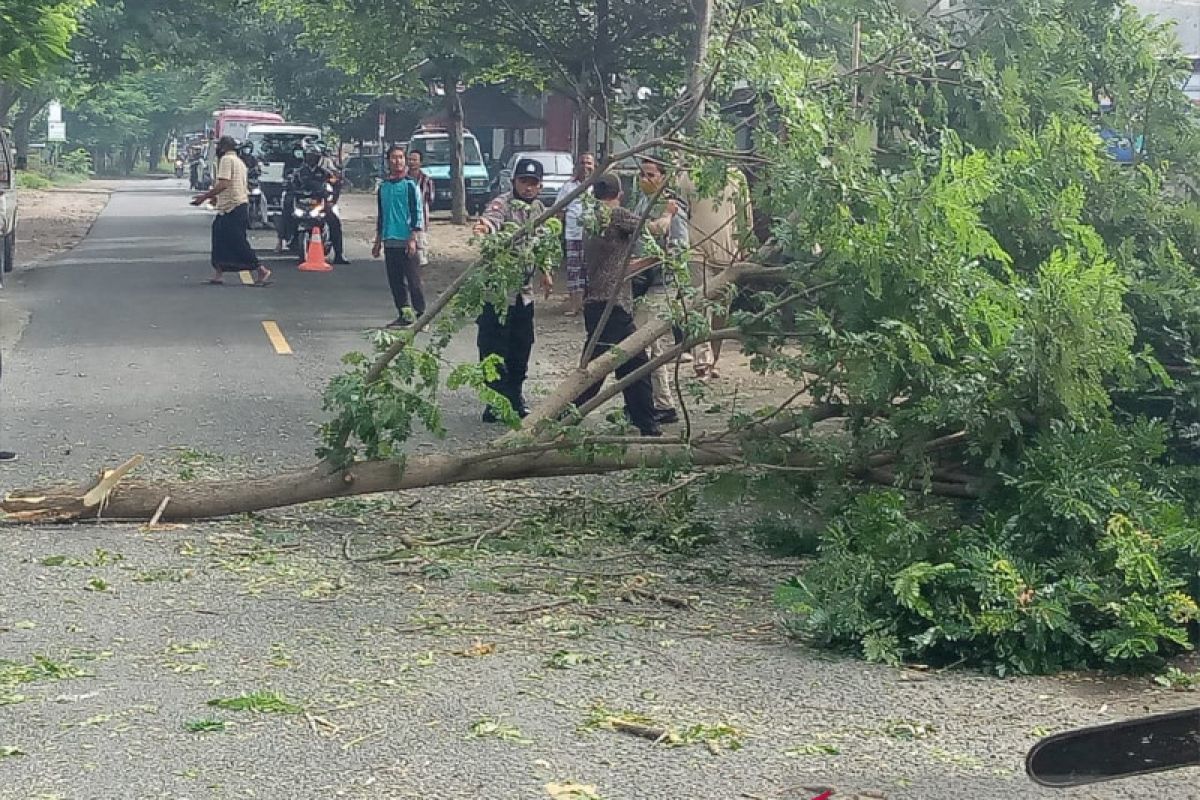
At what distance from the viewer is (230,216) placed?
20.1 m

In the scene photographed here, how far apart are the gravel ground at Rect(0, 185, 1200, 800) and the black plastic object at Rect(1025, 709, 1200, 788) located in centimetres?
200

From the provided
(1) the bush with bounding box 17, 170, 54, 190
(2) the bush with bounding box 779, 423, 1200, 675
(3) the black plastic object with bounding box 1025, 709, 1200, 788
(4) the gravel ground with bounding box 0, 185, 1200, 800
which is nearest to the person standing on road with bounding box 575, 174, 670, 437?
(4) the gravel ground with bounding box 0, 185, 1200, 800

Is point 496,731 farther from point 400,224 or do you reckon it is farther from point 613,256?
point 400,224

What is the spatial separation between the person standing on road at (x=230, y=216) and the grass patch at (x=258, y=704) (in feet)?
47.8

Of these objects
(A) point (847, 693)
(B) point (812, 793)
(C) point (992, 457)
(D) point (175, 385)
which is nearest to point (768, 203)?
(C) point (992, 457)

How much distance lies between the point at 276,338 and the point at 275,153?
53.8 feet

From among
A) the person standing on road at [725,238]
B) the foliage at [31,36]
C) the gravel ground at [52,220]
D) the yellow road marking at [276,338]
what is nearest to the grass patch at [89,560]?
the person standing on road at [725,238]

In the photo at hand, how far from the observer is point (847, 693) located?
235 inches

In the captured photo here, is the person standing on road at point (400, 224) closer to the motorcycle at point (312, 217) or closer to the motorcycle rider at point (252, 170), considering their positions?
the motorcycle at point (312, 217)

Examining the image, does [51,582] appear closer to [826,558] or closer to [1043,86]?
[826,558]

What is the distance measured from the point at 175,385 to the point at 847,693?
8816 mm

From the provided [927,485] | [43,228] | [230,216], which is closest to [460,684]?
[927,485]

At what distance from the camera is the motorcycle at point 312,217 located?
2403 cm

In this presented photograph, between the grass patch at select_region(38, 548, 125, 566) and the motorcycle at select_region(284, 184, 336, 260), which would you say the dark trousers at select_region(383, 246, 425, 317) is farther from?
the grass patch at select_region(38, 548, 125, 566)
